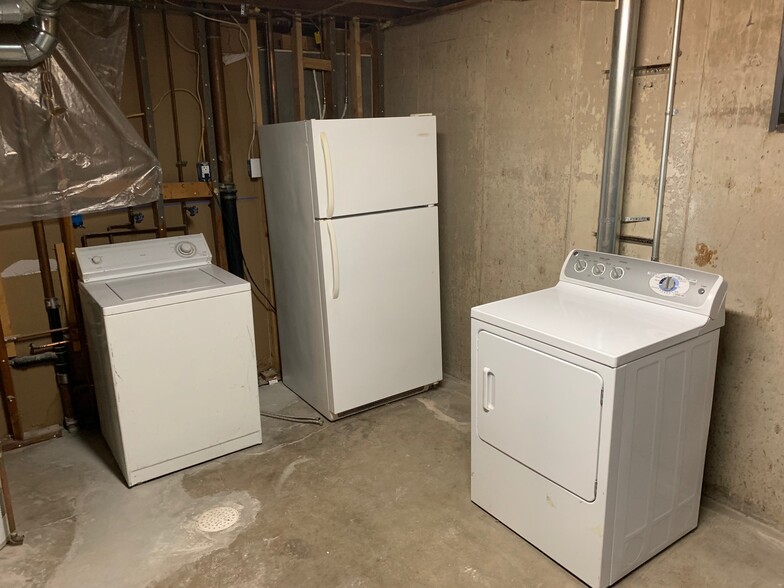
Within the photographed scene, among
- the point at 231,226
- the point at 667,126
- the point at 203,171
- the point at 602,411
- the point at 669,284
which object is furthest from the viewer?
the point at 231,226

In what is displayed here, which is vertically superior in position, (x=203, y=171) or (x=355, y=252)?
(x=203, y=171)

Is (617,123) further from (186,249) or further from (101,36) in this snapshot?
(101,36)

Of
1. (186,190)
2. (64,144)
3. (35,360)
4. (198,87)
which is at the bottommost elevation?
(35,360)

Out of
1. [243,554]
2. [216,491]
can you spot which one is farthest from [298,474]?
[243,554]

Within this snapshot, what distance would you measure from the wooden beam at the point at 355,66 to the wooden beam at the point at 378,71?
130mm

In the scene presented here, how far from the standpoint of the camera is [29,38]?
8.44ft

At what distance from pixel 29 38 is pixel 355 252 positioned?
174cm

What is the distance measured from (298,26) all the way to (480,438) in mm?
2559

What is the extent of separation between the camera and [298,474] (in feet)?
9.13

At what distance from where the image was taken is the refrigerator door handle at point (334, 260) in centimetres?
298

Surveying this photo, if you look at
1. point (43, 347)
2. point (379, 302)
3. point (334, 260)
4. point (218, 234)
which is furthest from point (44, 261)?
point (379, 302)

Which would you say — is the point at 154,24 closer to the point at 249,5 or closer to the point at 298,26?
the point at 249,5

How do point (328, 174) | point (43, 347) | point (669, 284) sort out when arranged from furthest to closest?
point (43, 347) < point (328, 174) < point (669, 284)

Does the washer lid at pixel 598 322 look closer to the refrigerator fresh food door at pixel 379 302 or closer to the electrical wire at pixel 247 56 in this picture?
the refrigerator fresh food door at pixel 379 302
